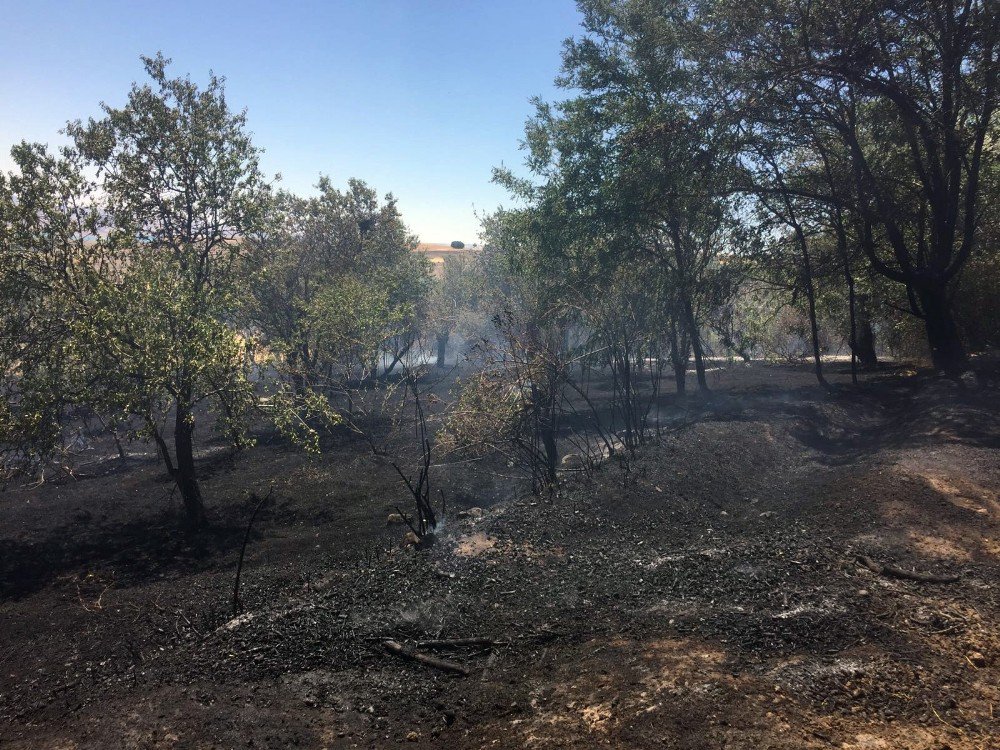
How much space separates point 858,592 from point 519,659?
3789mm

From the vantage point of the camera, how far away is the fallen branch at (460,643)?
657 centimetres

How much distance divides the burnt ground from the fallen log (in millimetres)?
88

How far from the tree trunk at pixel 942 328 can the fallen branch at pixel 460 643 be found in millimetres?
16775

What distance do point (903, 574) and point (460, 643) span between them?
5158 millimetres

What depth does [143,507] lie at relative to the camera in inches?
541

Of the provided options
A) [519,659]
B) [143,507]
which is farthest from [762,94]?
[143,507]

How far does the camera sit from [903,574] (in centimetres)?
698

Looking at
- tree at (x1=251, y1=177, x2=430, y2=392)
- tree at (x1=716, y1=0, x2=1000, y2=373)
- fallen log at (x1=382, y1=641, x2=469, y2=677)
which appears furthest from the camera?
tree at (x1=251, y1=177, x2=430, y2=392)

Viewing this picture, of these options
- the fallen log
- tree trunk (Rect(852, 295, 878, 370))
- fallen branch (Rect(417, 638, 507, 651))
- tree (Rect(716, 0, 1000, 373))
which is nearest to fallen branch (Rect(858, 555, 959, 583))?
fallen branch (Rect(417, 638, 507, 651))

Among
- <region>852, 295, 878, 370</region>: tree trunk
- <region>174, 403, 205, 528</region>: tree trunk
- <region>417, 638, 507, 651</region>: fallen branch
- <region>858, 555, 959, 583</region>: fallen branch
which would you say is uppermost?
<region>852, 295, 878, 370</region>: tree trunk

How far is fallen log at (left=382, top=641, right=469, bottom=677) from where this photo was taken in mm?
6203

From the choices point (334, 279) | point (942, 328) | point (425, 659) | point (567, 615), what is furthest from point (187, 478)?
point (942, 328)

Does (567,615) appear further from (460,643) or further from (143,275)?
(143,275)

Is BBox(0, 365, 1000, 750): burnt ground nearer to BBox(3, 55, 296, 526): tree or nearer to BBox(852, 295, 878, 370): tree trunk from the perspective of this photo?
BBox(3, 55, 296, 526): tree
